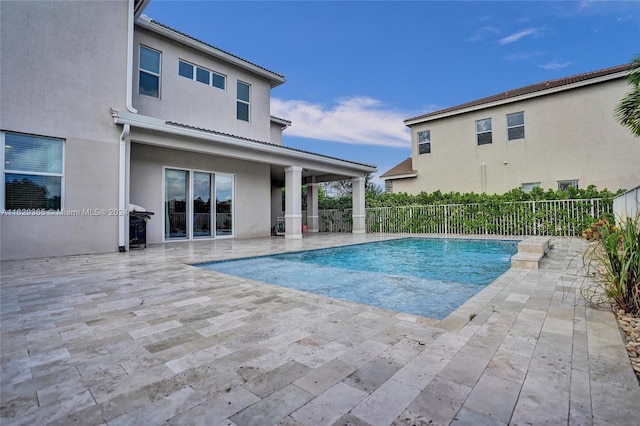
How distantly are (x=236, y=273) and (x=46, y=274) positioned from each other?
3.01 meters

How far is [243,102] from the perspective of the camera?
12922mm

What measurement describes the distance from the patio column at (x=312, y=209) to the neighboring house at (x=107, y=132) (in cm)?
520

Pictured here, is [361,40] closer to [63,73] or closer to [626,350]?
[63,73]

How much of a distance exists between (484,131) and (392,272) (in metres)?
12.9

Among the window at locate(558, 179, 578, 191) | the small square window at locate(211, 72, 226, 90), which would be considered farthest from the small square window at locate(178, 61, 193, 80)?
the window at locate(558, 179, 578, 191)

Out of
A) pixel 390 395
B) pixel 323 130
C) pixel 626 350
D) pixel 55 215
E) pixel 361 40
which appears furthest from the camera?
pixel 323 130

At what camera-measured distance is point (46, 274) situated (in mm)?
5141

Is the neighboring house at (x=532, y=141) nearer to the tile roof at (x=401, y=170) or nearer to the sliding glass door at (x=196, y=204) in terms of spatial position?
the tile roof at (x=401, y=170)

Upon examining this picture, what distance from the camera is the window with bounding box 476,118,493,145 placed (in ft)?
50.9

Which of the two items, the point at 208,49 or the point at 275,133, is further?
the point at 275,133

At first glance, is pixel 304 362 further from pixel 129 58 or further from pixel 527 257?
pixel 129 58

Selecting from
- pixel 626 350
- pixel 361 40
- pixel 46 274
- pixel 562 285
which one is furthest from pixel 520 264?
pixel 361 40

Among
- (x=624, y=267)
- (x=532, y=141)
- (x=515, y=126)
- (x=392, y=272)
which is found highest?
(x=515, y=126)

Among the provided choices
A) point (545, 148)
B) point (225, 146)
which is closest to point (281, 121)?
point (225, 146)
